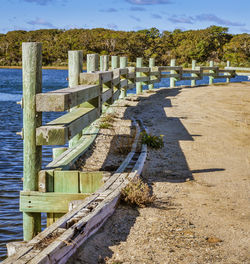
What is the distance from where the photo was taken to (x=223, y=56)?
92.9 metres

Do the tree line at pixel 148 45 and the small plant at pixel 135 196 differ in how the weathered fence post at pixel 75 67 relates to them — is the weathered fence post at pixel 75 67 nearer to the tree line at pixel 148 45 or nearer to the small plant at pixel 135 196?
the small plant at pixel 135 196

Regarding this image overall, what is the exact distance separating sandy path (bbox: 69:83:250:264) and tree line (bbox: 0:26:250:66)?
268 ft

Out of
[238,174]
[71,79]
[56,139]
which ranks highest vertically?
[71,79]

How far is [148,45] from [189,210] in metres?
102

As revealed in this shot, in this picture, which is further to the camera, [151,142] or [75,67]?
[151,142]

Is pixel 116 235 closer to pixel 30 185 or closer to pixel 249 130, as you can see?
pixel 30 185

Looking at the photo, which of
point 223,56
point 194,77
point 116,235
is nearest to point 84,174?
point 116,235

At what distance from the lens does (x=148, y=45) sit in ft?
343

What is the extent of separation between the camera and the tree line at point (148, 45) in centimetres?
9344

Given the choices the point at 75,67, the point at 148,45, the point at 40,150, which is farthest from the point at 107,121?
the point at 148,45

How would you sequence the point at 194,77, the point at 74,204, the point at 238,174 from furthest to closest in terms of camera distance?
the point at 194,77 < the point at 238,174 < the point at 74,204

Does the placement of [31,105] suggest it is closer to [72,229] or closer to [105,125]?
[72,229]

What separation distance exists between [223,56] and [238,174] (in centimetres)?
9026

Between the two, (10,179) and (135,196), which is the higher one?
(135,196)
